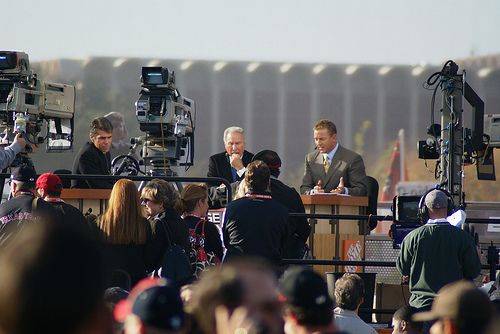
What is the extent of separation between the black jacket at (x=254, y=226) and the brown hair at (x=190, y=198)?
0.33 metres

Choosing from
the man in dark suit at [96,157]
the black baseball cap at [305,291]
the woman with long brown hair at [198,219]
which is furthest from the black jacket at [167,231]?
the black baseball cap at [305,291]

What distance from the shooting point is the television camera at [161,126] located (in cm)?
1022

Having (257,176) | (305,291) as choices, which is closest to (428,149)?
(257,176)

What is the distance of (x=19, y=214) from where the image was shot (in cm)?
795

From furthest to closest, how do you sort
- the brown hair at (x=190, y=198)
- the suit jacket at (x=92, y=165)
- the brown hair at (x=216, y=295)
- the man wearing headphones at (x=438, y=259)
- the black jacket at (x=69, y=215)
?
the suit jacket at (x=92, y=165) < the brown hair at (x=190, y=198) < the man wearing headphones at (x=438, y=259) < the black jacket at (x=69, y=215) < the brown hair at (x=216, y=295)

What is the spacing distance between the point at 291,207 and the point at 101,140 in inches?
82.1

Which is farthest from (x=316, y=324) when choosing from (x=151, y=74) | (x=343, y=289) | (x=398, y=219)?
(x=151, y=74)

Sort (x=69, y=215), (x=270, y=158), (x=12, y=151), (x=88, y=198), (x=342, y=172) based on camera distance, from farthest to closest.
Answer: (x=342, y=172) < (x=88, y=198) < (x=270, y=158) < (x=12, y=151) < (x=69, y=215)

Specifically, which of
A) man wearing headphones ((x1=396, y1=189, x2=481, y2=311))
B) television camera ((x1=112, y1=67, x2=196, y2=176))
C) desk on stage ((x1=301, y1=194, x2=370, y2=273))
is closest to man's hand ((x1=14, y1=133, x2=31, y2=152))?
television camera ((x1=112, y1=67, x2=196, y2=176))

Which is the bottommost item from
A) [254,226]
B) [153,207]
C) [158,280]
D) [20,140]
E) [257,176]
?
[158,280]

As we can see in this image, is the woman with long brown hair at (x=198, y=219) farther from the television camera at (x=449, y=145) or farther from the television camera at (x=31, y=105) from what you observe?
the television camera at (x=31, y=105)

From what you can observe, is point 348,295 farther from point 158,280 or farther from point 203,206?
point 158,280

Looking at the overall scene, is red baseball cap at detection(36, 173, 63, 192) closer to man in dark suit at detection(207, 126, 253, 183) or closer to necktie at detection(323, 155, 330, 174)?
man in dark suit at detection(207, 126, 253, 183)

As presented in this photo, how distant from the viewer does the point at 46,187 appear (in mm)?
8078
